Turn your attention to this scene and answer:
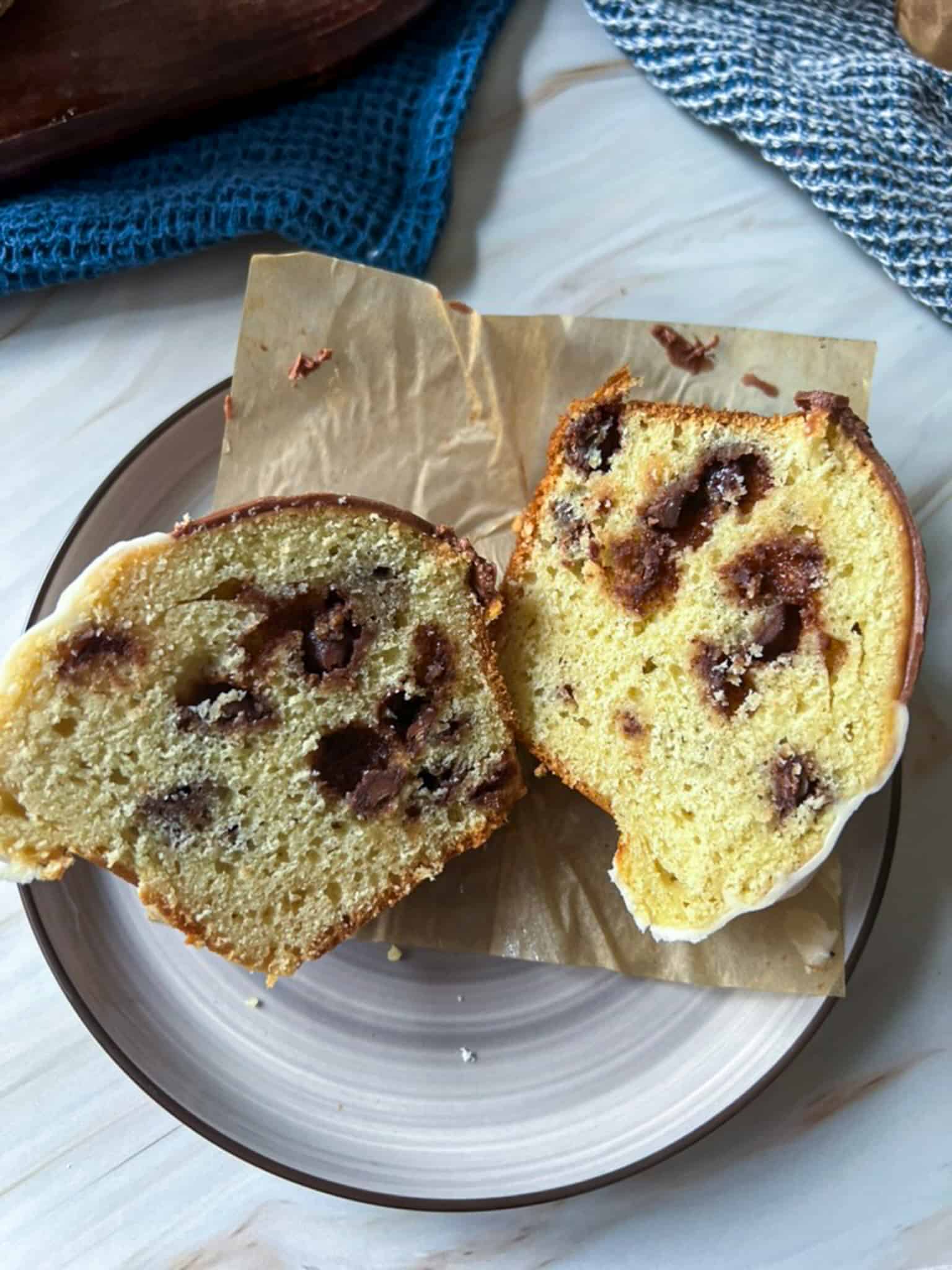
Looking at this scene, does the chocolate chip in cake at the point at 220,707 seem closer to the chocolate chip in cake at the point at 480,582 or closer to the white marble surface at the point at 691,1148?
the chocolate chip in cake at the point at 480,582

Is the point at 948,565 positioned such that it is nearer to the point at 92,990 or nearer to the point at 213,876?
the point at 213,876

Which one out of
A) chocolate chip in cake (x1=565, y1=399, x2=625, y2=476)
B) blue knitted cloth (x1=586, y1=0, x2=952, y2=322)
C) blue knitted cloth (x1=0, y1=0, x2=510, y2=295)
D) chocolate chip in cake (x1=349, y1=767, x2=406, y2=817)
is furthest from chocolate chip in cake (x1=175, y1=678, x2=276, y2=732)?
blue knitted cloth (x1=586, y1=0, x2=952, y2=322)

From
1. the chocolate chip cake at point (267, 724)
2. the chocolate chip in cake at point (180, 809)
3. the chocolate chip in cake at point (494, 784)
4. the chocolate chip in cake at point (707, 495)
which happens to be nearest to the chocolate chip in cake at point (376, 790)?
the chocolate chip cake at point (267, 724)

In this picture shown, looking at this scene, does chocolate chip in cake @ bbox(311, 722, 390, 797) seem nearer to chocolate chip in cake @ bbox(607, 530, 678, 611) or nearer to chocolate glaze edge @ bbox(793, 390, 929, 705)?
chocolate chip in cake @ bbox(607, 530, 678, 611)

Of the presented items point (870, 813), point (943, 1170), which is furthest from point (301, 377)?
point (943, 1170)

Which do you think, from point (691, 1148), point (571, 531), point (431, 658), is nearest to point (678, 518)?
point (571, 531)

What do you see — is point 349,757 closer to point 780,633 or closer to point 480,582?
point 480,582

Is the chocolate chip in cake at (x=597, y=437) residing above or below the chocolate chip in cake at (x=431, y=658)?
above
